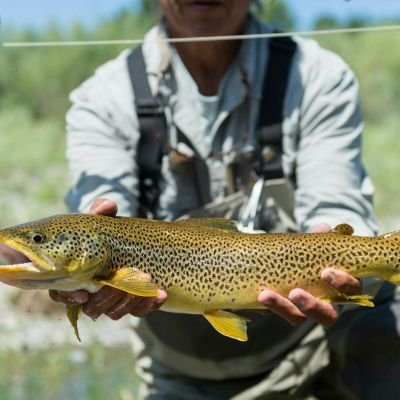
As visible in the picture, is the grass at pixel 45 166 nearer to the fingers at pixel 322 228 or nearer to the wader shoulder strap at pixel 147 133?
the wader shoulder strap at pixel 147 133

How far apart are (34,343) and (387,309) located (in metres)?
2.42

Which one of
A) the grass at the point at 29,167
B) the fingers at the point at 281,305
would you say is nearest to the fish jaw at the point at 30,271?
the fingers at the point at 281,305

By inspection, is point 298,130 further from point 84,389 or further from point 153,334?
point 84,389

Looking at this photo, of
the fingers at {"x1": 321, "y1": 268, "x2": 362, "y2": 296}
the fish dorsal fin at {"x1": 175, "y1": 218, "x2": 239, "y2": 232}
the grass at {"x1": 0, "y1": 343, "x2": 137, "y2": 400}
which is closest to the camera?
the fingers at {"x1": 321, "y1": 268, "x2": 362, "y2": 296}

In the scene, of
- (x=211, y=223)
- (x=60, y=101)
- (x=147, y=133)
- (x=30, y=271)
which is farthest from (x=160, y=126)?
(x=60, y=101)

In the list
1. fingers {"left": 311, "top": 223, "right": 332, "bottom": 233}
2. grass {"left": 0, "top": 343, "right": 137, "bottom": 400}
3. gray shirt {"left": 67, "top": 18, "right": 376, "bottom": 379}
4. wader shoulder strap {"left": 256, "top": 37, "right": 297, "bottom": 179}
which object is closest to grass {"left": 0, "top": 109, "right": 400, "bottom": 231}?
grass {"left": 0, "top": 343, "right": 137, "bottom": 400}

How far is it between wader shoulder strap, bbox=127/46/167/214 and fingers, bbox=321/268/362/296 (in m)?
0.91

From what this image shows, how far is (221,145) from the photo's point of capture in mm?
3490

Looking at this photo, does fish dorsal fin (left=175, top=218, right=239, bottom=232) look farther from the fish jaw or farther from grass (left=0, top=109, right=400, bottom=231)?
grass (left=0, top=109, right=400, bottom=231)

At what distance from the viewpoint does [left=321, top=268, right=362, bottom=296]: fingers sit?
2.66 metres

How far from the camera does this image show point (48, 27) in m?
11.7

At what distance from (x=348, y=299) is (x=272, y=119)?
86 cm

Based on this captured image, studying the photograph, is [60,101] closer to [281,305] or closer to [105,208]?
[105,208]

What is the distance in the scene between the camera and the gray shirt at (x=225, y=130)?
3.37 m
